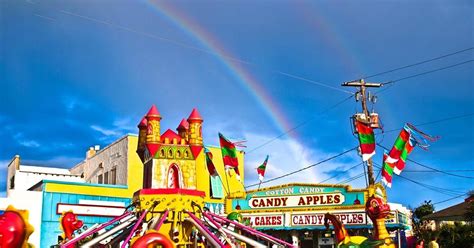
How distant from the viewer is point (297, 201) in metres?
24.7

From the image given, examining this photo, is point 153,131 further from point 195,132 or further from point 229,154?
point 229,154

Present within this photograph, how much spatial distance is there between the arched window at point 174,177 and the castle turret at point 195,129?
33.5 inches

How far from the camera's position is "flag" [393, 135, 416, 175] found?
72.0 ft

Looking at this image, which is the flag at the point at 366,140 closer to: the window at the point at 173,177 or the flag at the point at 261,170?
the flag at the point at 261,170

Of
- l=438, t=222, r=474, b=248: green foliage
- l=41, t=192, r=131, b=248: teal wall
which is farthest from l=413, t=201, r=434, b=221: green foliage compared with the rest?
l=41, t=192, r=131, b=248: teal wall

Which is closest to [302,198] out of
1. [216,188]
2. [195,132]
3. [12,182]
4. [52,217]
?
[216,188]

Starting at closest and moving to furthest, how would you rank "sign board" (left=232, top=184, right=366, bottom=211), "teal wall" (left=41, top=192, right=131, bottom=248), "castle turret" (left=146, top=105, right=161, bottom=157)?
1. "castle turret" (left=146, top=105, right=161, bottom=157)
2. "sign board" (left=232, top=184, right=366, bottom=211)
3. "teal wall" (left=41, top=192, right=131, bottom=248)

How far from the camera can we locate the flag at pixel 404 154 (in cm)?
2194

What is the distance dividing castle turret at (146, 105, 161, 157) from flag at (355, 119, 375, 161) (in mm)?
10524

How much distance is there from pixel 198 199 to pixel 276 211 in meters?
11.4

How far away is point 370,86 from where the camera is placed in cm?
2558

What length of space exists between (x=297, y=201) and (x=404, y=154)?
18.4 feet

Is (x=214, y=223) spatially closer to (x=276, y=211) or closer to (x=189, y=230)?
(x=189, y=230)

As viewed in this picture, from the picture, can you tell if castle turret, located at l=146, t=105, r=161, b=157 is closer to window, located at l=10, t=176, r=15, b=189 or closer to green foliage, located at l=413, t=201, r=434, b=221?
window, located at l=10, t=176, r=15, b=189
